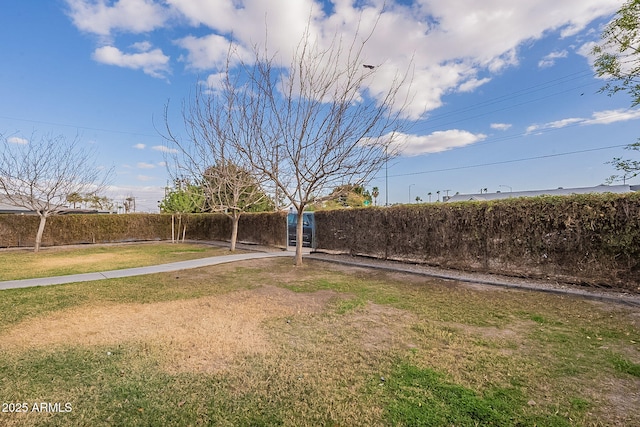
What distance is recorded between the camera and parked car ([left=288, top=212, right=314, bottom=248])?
44.4 feet

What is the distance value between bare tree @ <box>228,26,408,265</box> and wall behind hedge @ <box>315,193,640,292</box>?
8.09 ft

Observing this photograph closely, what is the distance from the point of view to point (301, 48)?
806 centimetres

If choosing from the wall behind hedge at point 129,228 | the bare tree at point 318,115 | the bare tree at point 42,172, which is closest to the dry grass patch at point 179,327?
the bare tree at point 318,115

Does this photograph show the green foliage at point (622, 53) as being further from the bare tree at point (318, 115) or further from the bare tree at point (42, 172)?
the bare tree at point (42, 172)

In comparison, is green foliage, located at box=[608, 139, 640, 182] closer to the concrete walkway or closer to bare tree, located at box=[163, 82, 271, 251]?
bare tree, located at box=[163, 82, 271, 251]

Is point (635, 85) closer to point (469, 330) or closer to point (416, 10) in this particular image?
point (416, 10)

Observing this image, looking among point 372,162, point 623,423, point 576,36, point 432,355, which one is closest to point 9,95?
point 372,162

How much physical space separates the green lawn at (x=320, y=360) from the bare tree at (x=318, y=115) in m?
4.09

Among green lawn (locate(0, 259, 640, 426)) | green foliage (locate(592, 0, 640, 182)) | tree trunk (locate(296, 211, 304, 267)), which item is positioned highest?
green foliage (locate(592, 0, 640, 182))

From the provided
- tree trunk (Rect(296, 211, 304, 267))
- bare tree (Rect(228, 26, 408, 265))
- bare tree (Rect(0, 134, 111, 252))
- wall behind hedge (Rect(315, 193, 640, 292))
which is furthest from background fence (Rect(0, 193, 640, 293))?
bare tree (Rect(0, 134, 111, 252))

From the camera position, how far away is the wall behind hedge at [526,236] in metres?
5.89

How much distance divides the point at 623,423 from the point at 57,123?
1930cm

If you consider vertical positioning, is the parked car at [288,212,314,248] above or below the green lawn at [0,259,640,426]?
above

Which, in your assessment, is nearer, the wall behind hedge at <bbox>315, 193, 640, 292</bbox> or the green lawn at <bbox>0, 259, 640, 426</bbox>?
the green lawn at <bbox>0, 259, 640, 426</bbox>
